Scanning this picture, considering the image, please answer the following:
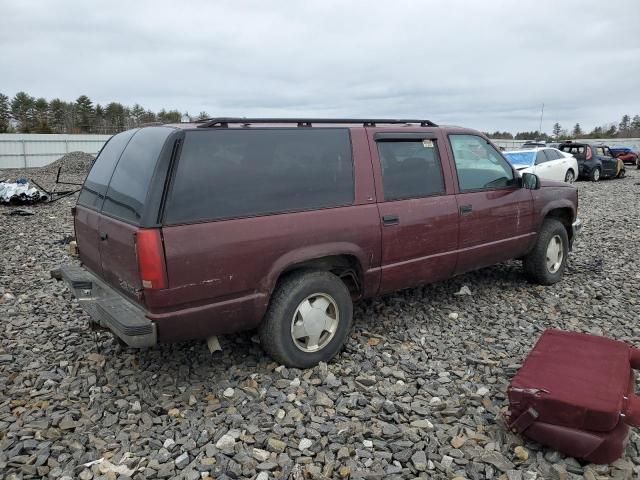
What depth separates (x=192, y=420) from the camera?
10.4 ft

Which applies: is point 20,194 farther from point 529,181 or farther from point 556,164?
point 556,164

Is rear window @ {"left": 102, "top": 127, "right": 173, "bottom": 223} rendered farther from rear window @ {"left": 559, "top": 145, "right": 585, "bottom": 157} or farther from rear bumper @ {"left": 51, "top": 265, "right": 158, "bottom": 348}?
rear window @ {"left": 559, "top": 145, "right": 585, "bottom": 157}

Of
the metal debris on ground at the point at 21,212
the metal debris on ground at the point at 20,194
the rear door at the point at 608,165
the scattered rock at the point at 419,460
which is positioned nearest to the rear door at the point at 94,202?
the scattered rock at the point at 419,460

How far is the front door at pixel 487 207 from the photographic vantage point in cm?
465

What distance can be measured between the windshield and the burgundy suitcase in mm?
13364

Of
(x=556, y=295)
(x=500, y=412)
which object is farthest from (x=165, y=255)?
(x=556, y=295)

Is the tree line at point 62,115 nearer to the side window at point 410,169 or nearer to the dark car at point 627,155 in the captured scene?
the dark car at point 627,155

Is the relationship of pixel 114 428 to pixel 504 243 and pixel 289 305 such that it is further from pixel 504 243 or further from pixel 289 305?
pixel 504 243

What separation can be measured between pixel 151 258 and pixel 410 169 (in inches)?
92.2

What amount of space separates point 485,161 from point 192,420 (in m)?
3.67

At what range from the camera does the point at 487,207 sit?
4.78 meters

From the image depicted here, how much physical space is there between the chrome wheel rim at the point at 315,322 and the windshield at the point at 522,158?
13282mm

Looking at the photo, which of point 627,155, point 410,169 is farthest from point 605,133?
point 410,169

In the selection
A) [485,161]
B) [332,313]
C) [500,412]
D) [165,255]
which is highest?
[485,161]
